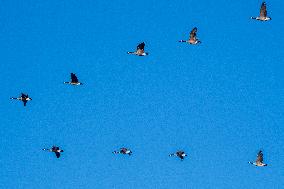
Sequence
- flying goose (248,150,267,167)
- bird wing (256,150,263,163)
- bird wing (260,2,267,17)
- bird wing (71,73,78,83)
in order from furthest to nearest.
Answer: bird wing (256,150,263,163), flying goose (248,150,267,167), bird wing (71,73,78,83), bird wing (260,2,267,17)

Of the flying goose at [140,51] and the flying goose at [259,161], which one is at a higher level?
the flying goose at [140,51]

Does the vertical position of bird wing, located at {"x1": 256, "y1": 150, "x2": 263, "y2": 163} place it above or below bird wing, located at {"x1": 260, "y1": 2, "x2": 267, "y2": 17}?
below

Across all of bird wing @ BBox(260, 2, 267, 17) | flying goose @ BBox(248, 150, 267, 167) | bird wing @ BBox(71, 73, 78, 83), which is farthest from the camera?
flying goose @ BBox(248, 150, 267, 167)

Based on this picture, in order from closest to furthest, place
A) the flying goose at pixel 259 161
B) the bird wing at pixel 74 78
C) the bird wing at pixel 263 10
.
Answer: the bird wing at pixel 263 10, the bird wing at pixel 74 78, the flying goose at pixel 259 161

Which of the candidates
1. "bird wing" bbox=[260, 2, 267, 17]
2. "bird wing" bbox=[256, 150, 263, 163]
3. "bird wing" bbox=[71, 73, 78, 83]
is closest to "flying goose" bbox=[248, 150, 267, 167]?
"bird wing" bbox=[256, 150, 263, 163]

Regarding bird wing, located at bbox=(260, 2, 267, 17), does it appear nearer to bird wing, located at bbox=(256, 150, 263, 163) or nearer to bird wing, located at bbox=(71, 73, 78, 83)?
bird wing, located at bbox=(256, 150, 263, 163)

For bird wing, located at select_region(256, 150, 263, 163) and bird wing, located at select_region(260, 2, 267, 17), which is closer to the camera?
bird wing, located at select_region(260, 2, 267, 17)

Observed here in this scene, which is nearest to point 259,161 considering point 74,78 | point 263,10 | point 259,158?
point 259,158

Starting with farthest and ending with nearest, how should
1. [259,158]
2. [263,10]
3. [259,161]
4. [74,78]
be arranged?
[259,158]
[259,161]
[74,78]
[263,10]

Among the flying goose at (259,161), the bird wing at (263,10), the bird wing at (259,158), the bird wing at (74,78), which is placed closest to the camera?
the bird wing at (263,10)

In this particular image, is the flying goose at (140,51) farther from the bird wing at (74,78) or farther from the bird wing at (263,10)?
the bird wing at (263,10)

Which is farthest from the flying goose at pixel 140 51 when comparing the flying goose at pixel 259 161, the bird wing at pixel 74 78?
the flying goose at pixel 259 161

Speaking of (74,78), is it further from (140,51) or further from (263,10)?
(263,10)

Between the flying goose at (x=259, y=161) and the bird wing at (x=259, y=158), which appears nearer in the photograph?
the flying goose at (x=259, y=161)
